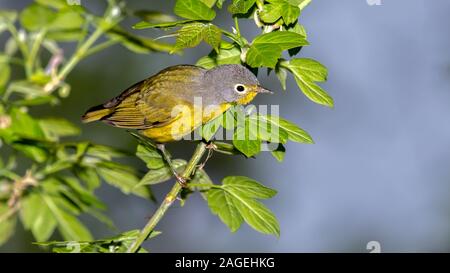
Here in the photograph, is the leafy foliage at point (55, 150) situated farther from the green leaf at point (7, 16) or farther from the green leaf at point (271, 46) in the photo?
the green leaf at point (271, 46)

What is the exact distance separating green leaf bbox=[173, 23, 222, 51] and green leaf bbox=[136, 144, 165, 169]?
1.53 feet

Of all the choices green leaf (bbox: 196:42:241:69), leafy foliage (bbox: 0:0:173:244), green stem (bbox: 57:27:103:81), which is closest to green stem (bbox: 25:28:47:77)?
leafy foliage (bbox: 0:0:173:244)

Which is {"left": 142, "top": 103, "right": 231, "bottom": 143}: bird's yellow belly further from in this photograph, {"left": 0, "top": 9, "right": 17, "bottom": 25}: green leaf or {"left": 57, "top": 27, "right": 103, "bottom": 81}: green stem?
{"left": 0, "top": 9, "right": 17, "bottom": 25}: green leaf

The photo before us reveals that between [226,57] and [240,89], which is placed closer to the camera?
[226,57]

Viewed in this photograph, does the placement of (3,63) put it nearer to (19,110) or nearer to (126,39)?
(19,110)

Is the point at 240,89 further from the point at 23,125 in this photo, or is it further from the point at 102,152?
the point at 23,125

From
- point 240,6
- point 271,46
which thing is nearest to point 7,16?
point 240,6

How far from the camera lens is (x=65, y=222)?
2250mm

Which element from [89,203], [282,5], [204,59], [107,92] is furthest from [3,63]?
[107,92]

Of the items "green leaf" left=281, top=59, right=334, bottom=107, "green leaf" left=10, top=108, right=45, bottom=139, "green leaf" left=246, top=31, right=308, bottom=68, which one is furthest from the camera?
"green leaf" left=10, top=108, right=45, bottom=139

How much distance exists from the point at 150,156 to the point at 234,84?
613 millimetres

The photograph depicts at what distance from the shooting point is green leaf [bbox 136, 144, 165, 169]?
6.89 ft

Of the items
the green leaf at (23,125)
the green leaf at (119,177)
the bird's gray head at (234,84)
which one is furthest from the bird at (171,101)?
the green leaf at (23,125)

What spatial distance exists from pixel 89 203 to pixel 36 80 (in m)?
0.44
